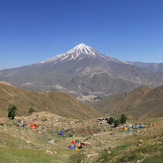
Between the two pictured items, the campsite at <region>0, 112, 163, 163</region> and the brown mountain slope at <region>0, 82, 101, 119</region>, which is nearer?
the campsite at <region>0, 112, 163, 163</region>

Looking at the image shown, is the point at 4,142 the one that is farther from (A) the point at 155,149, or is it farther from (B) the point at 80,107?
(B) the point at 80,107

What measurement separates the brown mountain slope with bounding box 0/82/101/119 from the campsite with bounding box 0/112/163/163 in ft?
210

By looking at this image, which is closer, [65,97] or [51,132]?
[51,132]

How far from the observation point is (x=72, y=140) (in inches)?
1501

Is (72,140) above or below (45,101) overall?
below

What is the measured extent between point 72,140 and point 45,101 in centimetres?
10879

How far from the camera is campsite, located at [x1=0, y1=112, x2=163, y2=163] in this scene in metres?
19.6

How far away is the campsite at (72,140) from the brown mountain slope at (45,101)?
63.9 m

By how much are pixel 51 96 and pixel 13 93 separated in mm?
50185

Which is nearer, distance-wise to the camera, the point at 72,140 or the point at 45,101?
the point at 72,140

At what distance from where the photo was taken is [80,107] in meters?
167

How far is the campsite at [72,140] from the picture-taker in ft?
64.3

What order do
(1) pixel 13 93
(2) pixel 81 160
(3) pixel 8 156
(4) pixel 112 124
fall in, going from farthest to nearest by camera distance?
(1) pixel 13 93
(4) pixel 112 124
(2) pixel 81 160
(3) pixel 8 156

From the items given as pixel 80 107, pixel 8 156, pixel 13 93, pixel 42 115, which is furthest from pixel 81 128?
pixel 80 107
